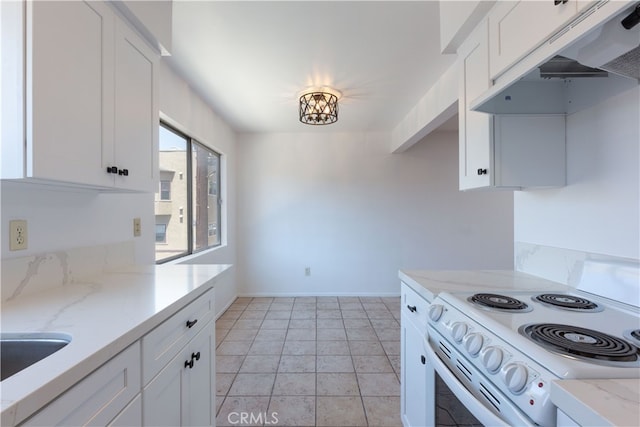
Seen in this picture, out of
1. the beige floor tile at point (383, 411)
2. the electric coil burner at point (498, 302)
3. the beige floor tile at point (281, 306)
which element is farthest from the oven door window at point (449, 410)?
the beige floor tile at point (281, 306)

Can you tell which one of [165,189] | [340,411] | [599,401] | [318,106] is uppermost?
[318,106]

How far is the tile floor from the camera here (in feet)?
5.82

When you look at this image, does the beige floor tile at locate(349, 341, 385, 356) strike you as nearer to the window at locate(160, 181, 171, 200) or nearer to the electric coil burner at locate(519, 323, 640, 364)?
the electric coil burner at locate(519, 323, 640, 364)

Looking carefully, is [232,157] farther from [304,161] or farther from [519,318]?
[519,318]

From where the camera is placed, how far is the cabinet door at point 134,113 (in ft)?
4.05

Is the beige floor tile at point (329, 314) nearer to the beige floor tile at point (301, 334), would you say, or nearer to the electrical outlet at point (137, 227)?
the beige floor tile at point (301, 334)

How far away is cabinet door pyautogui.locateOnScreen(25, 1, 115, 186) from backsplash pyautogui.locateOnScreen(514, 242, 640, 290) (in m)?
2.08

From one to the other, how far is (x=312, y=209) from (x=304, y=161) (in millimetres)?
725

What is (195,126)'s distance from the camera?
9.03 feet

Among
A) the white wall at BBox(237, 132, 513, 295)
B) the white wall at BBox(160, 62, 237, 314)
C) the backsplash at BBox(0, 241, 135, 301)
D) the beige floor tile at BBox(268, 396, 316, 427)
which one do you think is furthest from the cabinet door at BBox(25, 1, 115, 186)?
the white wall at BBox(237, 132, 513, 295)

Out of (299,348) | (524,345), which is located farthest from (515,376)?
(299,348)

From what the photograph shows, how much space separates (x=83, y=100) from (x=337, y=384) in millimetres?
2235

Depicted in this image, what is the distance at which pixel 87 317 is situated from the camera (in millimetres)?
884

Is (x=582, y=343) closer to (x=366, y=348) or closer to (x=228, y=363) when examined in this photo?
(x=366, y=348)
